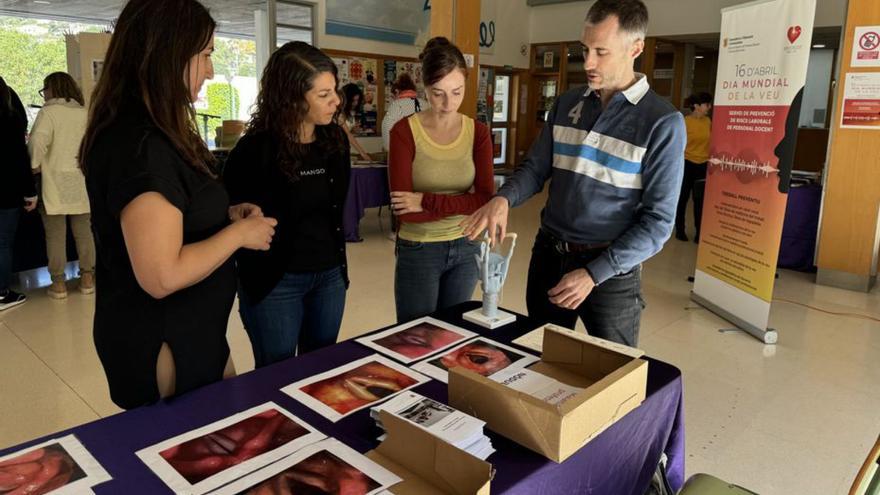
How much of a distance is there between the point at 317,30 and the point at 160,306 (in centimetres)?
825

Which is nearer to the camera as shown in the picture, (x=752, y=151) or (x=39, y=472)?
(x=39, y=472)

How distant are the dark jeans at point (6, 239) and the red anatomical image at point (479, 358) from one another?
372cm

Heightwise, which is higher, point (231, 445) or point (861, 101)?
point (861, 101)

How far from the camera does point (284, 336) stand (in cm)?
192

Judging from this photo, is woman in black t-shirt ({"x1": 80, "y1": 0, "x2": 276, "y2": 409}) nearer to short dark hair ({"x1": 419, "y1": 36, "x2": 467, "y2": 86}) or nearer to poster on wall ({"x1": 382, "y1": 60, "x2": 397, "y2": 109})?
short dark hair ({"x1": 419, "y1": 36, "x2": 467, "y2": 86})

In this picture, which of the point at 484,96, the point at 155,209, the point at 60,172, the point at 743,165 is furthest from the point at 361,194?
the point at 484,96

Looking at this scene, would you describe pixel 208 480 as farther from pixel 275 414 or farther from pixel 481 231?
pixel 481 231

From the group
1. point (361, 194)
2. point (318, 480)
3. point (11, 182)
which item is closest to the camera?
point (318, 480)

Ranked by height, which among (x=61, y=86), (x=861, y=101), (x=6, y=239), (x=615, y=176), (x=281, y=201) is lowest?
(x=6, y=239)

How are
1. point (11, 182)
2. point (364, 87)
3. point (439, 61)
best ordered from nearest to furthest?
point (439, 61), point (11, 182), point (364, 87)

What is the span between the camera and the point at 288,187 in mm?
1864

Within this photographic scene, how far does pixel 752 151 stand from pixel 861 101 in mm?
1668

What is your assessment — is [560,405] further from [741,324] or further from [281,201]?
[741,324]

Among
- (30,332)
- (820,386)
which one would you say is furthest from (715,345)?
(30,332)
